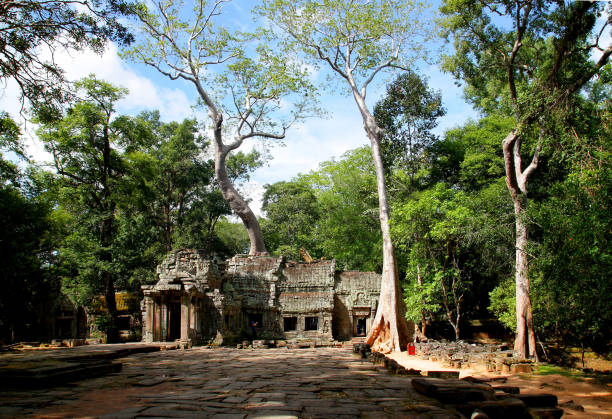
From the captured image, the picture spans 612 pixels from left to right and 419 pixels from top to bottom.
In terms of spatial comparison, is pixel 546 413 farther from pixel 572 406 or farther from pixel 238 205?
pixel 238 205

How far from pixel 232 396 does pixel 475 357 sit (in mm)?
8370

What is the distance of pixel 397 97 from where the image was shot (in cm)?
2505

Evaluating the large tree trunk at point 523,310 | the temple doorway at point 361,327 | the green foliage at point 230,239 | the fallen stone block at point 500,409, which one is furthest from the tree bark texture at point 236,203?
the fallen stone block at point 500,409

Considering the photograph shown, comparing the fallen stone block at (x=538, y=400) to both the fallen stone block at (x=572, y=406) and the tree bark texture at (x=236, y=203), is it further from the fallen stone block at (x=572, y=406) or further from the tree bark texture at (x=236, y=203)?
the tree bark texture at (x=236, y=203)

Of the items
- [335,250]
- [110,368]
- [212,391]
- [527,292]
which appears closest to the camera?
[212,391]

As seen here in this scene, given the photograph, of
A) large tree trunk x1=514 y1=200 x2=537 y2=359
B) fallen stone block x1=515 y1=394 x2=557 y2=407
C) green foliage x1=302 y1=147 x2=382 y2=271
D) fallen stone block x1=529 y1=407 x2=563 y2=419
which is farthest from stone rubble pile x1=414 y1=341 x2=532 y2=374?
green foliage x1=302 y1=147 x2=382 y2=271

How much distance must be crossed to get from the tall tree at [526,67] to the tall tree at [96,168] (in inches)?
692

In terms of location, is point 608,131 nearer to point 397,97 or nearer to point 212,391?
point 212,391

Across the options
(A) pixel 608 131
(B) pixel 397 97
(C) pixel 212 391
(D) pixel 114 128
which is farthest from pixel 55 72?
(B) pixel 397 97

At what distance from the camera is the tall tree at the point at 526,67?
1103 centimetres

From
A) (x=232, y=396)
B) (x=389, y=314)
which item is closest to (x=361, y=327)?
(x=389, y=314)

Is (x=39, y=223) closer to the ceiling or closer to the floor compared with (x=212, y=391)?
closer to the ceiling

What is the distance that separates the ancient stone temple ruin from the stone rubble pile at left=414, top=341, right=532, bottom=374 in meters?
6.13

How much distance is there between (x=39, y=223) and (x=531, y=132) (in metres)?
16.9
